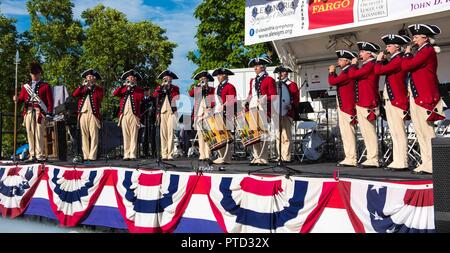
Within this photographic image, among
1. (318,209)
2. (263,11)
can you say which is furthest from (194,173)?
(263,11)

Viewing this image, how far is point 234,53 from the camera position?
2253cm

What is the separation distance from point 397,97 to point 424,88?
462mm

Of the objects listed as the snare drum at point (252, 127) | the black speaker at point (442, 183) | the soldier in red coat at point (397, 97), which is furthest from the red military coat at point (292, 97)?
the black speaker at point (442, 183)

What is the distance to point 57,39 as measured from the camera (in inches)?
1037

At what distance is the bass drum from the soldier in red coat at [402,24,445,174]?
138 inches

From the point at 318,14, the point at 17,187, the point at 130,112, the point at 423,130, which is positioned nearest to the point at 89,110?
the point at 130,112

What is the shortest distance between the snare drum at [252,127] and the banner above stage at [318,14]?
3290mm

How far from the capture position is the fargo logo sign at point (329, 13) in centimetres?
915

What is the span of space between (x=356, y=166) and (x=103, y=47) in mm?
20344

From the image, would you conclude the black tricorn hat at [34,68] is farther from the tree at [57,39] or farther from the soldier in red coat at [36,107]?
the tree at [57,39]

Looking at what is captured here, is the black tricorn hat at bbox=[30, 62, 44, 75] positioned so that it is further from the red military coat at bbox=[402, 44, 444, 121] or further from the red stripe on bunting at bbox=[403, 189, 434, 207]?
the red stripe on bunting at bbox=[403, 189, 434, 207]

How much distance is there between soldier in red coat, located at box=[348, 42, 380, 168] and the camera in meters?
6.31

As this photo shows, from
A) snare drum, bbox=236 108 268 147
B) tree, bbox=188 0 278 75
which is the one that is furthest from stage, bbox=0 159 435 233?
tree, bbox=188 0 278 75
